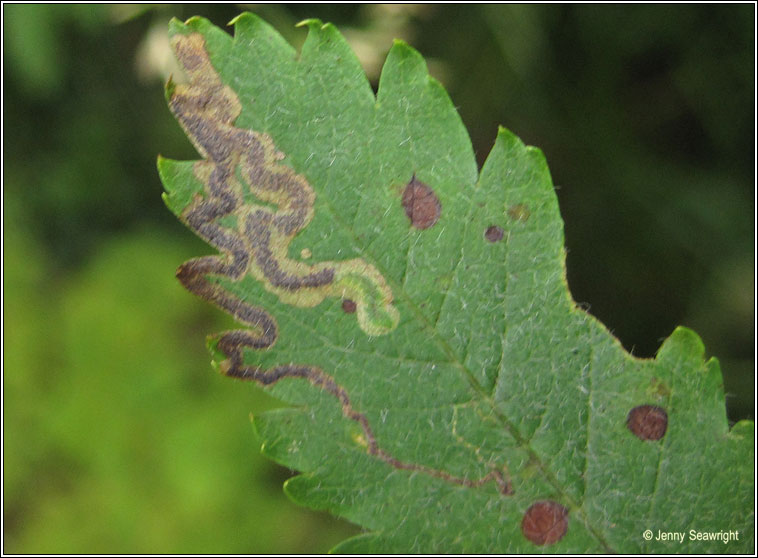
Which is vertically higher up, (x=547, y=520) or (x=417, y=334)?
(x=417, y=334)

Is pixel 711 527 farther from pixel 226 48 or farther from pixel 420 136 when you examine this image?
pixel 226 48

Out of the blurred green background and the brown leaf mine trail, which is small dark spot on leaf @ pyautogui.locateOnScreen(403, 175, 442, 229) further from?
the blurred green background

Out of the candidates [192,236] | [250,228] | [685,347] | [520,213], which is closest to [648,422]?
[685,347]

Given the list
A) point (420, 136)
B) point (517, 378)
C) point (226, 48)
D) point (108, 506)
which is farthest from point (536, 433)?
point (108, 506)

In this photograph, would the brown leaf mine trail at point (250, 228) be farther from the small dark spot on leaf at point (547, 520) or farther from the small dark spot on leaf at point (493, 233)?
the small dark spot on leaf at point (547, 520)

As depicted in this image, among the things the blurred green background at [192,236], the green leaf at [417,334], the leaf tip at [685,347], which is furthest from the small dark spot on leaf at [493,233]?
the blurred green background at [192,236]

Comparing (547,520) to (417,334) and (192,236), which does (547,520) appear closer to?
(417,334)
